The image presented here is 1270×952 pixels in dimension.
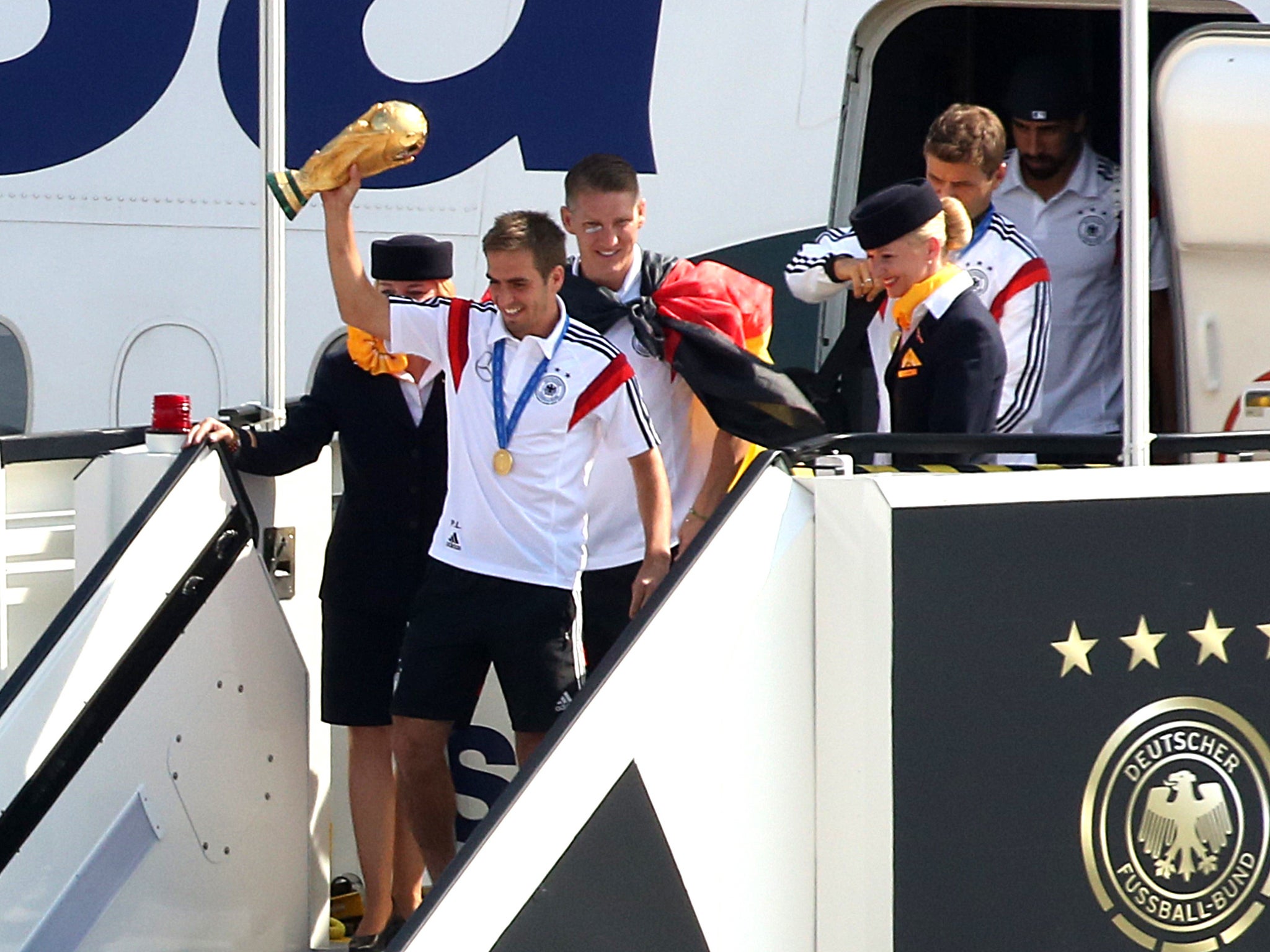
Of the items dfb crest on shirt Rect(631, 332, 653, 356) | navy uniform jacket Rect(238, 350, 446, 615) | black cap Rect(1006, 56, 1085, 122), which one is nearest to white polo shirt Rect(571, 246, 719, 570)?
dfb crest on shirt Rect(631, 332, 653, 356)

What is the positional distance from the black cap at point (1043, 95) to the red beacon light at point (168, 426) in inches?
87.8

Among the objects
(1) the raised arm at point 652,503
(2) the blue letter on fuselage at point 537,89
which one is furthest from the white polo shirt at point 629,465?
(2) the blue letter on fuselage at point 537,89

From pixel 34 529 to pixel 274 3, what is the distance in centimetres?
121

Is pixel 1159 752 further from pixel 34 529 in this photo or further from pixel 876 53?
pixel 876 53

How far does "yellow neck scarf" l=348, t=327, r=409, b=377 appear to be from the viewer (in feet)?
13.3

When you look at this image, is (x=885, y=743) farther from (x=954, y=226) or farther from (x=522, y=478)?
(x=954, y=226)

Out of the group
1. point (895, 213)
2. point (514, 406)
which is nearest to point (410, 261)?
point (514, 406)

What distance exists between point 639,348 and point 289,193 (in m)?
0.89

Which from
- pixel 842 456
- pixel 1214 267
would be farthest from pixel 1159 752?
pixel 1214 267

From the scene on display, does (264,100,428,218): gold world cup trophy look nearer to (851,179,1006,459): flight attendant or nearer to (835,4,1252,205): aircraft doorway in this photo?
(851,179,1006,459): flight attendant

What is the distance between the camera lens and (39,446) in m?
3.65

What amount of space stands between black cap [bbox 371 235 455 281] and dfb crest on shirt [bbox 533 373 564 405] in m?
0.57

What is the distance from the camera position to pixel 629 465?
389cm

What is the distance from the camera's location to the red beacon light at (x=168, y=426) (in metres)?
3.73
